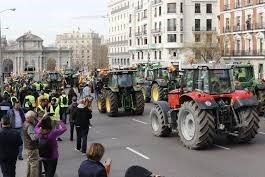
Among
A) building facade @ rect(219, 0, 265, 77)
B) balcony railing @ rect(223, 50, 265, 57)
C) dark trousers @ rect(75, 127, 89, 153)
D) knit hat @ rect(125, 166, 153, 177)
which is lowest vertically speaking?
dark trousers @ rect(75, 127, 89, 153)

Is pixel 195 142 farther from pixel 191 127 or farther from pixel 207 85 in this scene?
pixel 207 85

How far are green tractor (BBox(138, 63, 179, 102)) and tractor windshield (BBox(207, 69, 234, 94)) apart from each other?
11.7m

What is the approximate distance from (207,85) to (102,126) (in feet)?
22.1

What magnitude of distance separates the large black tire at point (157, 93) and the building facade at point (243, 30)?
1081 inches

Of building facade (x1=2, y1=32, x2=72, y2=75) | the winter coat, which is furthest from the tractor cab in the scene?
building facade (x1=2, y1=32, x2=72, y2=75)

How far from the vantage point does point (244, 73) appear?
27.5 m

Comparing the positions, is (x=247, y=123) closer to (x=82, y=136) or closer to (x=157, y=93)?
(x=82, y=136)

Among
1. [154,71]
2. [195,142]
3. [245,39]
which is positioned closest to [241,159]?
[195,142]

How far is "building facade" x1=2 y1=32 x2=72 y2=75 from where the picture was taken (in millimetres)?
133750

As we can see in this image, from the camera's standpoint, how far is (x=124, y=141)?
17875mm

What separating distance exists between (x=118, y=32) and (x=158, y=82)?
97.9 m

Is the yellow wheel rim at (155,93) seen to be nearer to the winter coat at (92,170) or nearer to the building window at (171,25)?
the winter coat at (92,170)

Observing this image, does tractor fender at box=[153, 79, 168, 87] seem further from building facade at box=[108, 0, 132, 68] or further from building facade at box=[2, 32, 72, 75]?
building facade at box=[2, 32, 72, 75]

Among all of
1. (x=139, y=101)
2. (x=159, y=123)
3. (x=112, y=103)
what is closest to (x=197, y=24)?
(x=139, y=101)
